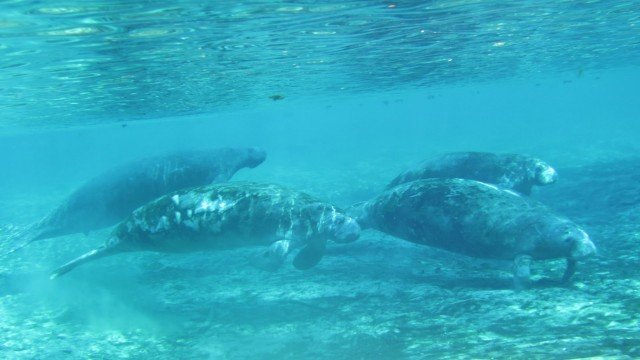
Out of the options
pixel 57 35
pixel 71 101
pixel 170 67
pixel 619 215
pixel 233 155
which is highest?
pixel 57 35

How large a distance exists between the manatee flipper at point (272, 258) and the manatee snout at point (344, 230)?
1289 mm

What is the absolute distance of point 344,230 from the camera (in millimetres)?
10281

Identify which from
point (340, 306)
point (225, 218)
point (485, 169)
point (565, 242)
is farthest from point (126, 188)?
point (565, 242)

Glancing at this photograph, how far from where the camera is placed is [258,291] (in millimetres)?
9406

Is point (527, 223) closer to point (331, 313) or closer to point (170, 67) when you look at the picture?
point (331, 313)

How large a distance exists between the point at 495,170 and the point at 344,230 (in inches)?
233

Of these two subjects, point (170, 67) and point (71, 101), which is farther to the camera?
point (71, 101)

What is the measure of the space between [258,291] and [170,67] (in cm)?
964

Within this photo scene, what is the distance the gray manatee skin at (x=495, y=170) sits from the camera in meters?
13.3

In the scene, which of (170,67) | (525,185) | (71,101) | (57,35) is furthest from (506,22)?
(71,101)

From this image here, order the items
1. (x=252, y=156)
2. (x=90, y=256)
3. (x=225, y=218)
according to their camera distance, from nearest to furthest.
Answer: (x=225, y=218) < (x=90, y=256) < (x=252, y=156)

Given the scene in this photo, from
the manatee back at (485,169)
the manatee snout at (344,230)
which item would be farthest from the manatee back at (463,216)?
the manatee back at (485,169)

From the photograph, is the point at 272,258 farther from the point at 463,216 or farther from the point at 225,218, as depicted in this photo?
the point at 463,216

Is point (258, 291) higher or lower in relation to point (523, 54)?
lower
